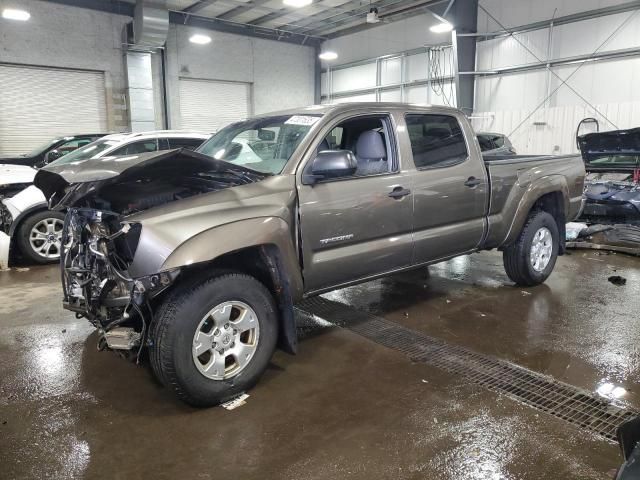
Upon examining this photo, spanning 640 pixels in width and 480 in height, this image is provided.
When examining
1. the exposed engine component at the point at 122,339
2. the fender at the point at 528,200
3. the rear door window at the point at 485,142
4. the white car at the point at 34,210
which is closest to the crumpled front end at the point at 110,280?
the exposed engine component at the point at 122,339

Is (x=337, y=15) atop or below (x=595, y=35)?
atop

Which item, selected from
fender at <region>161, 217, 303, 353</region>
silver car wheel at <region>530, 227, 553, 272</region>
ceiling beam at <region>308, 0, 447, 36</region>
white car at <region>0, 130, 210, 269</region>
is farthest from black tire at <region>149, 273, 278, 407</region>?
ceiling beam at <region>308, 0, 447, 36</region>

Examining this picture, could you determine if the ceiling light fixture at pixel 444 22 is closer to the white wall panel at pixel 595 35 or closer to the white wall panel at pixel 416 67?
the white wall panel at pixel 416 67

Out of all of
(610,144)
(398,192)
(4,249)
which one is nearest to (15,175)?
(4,249)

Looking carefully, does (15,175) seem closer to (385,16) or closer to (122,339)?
(122,339)

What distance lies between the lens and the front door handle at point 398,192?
3.74 metres

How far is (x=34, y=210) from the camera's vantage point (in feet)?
21.3

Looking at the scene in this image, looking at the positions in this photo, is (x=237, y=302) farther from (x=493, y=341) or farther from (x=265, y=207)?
(x=493, y=341)

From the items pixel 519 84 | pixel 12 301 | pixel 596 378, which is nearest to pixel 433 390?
pixel 596 378

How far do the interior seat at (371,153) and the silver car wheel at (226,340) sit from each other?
4.93 feet

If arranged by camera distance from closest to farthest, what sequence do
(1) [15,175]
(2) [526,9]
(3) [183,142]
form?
(1) [15,175], (3) [183,142], (2) [526,9]

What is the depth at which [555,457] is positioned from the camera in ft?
8.17

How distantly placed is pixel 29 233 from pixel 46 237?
0.21 metres

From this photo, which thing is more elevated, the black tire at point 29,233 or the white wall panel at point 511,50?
the white wall panel at point 511,50
